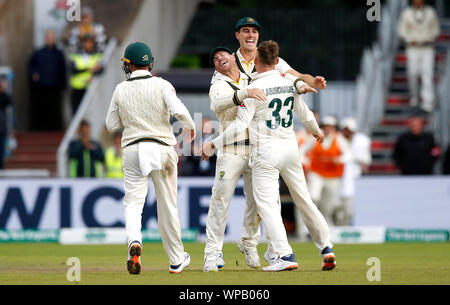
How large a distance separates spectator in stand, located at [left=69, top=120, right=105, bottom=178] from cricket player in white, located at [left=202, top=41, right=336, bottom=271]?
8659 millimetres

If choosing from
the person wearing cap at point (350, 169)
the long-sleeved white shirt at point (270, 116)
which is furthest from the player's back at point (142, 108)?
the person wearing cap at point (350, 169)

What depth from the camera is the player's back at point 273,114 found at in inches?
443

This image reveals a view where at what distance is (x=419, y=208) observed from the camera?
19.4 meters

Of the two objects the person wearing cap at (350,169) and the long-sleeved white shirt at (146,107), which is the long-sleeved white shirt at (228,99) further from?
the person wearing cap at (350,169)

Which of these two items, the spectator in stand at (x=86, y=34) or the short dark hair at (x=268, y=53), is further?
the spectator in stand at (x=86, y=34)

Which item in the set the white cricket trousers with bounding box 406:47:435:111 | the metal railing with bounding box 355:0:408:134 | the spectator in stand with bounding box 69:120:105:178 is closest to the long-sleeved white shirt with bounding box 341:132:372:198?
the white cricket trousers with bounding box 406:47:435:111

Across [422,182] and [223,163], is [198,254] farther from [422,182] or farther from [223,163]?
[422,182]

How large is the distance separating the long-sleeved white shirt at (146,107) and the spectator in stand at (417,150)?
9868 millimetres

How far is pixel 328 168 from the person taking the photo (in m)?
19.3

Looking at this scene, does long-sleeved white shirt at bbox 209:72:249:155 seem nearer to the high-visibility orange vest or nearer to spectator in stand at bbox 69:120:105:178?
the high-visibility orange vest

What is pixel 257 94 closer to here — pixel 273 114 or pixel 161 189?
pixel 273 114

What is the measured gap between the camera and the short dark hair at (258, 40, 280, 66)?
37.0ft
